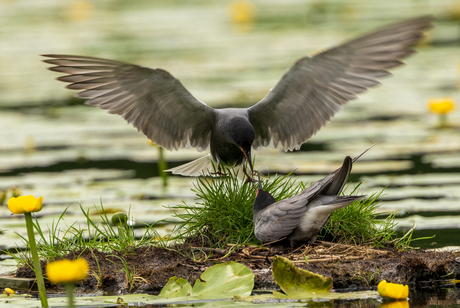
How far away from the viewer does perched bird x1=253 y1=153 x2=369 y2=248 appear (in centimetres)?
486

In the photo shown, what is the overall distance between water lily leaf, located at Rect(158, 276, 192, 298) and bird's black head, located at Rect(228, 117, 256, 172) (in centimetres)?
131

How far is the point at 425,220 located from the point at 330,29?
1336cm

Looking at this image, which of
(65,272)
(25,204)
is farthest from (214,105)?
(65,272)

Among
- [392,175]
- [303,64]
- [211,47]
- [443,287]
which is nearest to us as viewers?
[443,287]

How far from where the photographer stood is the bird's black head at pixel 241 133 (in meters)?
5.54

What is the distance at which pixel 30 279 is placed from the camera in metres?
4.81

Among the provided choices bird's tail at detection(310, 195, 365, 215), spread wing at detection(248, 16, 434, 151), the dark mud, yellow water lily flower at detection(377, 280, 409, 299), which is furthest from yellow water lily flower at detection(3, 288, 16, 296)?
spread wing at detection(248, 16, 434, 151)

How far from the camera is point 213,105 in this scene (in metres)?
11.6

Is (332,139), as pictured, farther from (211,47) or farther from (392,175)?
(211,47)

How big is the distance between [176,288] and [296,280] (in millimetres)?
738

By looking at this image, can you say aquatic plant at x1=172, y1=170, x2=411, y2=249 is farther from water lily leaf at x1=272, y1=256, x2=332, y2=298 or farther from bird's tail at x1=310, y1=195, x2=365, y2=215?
water lily leaf at x1=272, y1=256, x2=332, y2=298

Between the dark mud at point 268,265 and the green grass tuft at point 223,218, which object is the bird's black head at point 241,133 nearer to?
the green grass tuft at point 223,218

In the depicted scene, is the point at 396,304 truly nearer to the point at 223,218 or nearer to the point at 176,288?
the point at 176,288

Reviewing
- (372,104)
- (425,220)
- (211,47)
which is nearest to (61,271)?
(425,220)
